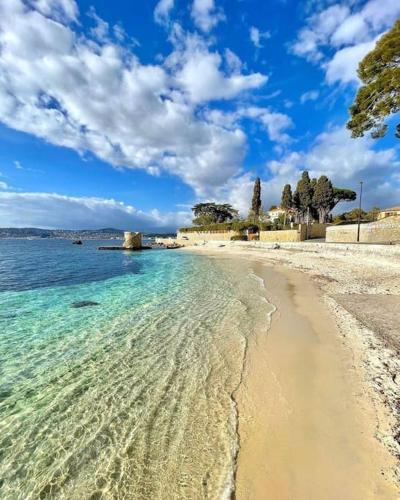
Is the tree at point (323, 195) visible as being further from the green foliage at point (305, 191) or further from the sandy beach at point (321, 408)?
the sandy beach at point (321, 408)

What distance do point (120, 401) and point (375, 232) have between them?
32.7 meters

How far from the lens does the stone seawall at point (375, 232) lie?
27.0 metres

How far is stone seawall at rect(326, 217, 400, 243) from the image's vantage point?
27031mm

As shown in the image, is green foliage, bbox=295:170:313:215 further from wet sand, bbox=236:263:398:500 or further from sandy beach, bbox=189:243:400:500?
wet sand, bbox=236:263:398:500

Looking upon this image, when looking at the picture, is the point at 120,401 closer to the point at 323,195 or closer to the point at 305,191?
the point at 323,195

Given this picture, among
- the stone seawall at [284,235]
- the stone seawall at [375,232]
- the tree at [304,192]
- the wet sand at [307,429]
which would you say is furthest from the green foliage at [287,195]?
the wet sand at [307,429]

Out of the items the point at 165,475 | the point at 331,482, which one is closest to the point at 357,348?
the point at 331,482

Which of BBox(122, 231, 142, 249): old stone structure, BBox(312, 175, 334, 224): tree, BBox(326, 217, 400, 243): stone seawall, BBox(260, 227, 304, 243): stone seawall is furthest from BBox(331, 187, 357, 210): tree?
BBox(122, 231, 142, 249): old stone structure

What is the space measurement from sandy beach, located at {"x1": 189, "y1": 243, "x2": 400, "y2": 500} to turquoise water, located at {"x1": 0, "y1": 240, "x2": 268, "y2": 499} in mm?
372

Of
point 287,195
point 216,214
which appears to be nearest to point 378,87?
point 287,195

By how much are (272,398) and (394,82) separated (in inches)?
749

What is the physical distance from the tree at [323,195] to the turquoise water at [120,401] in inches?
2124

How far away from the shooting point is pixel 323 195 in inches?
2181

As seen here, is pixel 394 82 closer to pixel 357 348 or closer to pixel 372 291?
pixel 372 291
